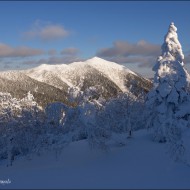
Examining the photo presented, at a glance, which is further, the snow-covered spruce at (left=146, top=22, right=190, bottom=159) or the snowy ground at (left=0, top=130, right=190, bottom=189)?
the snow-covered spruce at (left=146, top=22, right=190, bottom=159)

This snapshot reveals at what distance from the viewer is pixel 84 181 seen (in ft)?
72.3

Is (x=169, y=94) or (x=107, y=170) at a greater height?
(x=169, y=94)

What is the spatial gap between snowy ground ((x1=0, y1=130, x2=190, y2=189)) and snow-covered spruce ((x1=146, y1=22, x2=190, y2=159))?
2.55 meters

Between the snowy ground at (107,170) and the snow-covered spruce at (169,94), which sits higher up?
the snow-covered spruce at (169,94)

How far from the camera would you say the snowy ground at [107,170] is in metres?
21.5

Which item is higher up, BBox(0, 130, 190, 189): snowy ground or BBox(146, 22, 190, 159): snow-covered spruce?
BBox(146, 22, 190, 159): snow-covered spruce

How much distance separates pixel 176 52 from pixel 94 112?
1202 centimetres

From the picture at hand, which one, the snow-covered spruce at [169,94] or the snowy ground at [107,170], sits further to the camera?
the snow-covered spruce at [169,94]

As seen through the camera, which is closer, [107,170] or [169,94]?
[107,170]

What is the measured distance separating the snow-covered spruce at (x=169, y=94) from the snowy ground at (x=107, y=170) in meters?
2.55

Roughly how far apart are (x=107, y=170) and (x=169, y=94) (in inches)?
539

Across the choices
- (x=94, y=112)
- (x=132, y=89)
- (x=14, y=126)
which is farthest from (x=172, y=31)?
(x=14, y=126)

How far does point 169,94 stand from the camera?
3738 centimetres

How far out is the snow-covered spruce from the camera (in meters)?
37.1
